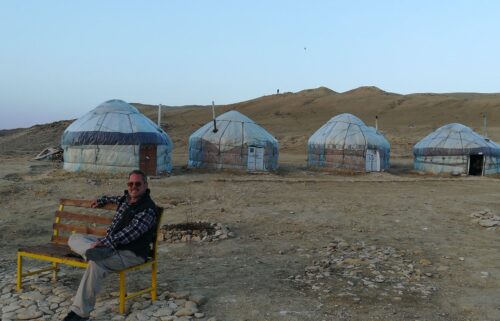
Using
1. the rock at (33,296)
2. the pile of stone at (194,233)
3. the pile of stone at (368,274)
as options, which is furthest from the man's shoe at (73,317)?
the pile of stone at (194,233)

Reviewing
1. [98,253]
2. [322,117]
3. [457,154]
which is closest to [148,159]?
[457,154]

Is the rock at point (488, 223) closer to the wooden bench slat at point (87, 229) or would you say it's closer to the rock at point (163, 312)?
the rock at point (163, 312)

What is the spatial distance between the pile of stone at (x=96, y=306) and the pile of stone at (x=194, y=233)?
2.85m

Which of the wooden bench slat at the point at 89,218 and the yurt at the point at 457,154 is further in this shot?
the yurt at the point at 457,154

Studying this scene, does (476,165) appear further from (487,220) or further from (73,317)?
(73,317)

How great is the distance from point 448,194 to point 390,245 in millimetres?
9143

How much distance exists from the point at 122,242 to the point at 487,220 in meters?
8.13

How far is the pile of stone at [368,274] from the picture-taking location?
5805 millimetres

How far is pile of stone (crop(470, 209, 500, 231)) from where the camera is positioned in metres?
10.0

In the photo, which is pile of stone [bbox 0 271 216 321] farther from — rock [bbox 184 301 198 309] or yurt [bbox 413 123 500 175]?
yurt [bbox 413 123 500 175]

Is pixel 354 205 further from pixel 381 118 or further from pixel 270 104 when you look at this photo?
pixel 270 104

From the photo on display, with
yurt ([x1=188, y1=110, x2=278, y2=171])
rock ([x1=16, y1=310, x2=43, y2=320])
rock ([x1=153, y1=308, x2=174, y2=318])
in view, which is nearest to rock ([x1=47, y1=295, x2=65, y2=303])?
rock ([x1=16, y1=310, x2=43, y2=320])

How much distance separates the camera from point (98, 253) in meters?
4.88

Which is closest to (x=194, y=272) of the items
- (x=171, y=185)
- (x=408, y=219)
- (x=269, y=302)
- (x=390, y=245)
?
(x=269, y=302)
